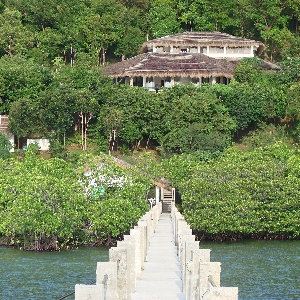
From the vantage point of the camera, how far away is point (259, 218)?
1580 inches

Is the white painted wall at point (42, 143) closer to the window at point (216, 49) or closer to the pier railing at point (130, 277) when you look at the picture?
the window at point (216, 49)

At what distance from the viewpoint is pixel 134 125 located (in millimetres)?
53906

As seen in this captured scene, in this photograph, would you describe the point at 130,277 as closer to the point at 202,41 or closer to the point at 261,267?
the point at 261,267

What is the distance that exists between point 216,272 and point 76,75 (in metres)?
44.3

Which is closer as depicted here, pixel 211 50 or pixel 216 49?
pixel 216 49

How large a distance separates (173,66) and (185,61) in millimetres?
1594

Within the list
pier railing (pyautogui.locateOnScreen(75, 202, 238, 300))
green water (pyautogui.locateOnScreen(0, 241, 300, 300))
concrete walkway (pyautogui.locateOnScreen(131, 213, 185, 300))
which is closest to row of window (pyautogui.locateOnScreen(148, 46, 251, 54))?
green water (pyautogui.locateOnScreen(0, 241, 300, 300))

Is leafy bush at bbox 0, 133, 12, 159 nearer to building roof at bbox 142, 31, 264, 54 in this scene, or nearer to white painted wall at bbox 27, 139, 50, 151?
white painted wall at bbox 27, 139, 50, 151

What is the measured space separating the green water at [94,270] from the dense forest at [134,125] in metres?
1.52

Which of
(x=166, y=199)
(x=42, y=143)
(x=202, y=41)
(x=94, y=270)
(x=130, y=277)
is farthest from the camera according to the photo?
(x=202, y=41)

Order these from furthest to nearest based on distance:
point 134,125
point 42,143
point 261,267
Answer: point 42,143 < point 134,125 < point 261,267

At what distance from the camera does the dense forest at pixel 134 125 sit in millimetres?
38406

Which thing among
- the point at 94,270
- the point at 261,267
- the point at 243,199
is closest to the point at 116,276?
the point at 94,270

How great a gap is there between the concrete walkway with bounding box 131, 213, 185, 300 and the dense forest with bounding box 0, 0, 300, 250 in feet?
31.5
